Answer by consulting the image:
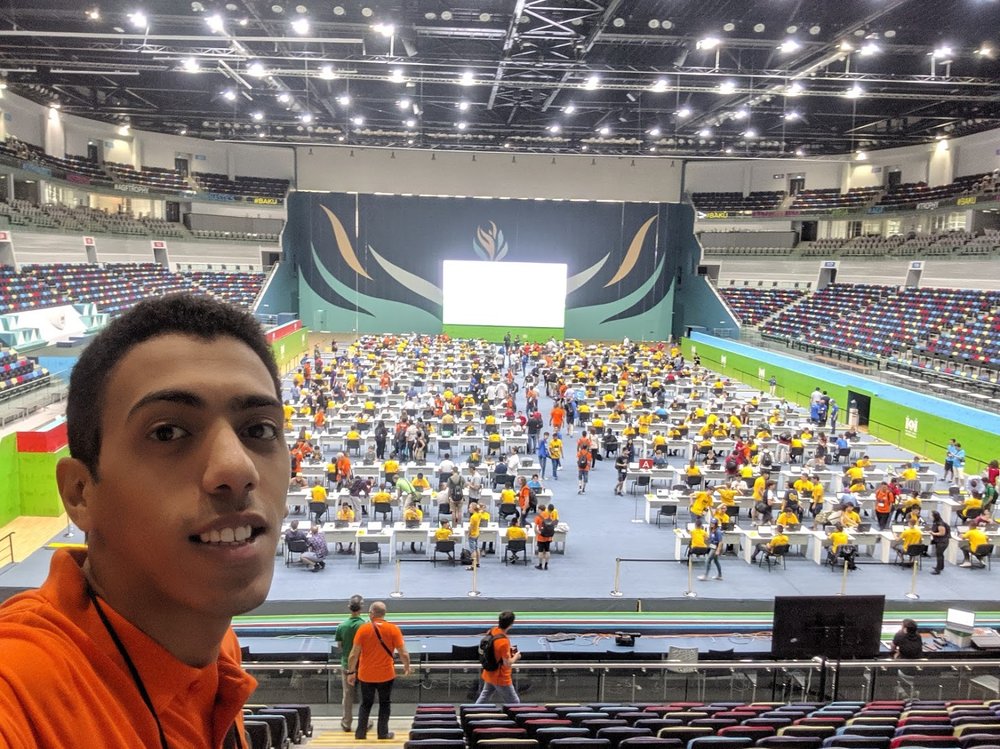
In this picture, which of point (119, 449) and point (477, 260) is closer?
point (119, 449)

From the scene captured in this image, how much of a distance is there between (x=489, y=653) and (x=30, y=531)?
10847 millimetres

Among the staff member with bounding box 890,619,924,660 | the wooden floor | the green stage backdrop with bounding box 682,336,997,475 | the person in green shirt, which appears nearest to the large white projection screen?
the green stage backdrop with bounding box 682,336,997,475

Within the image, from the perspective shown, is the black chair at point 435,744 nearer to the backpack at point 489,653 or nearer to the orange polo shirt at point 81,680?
the backpack at point 489,653

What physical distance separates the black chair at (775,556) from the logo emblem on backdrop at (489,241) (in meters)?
34.3

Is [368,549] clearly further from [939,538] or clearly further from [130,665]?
[130,665]

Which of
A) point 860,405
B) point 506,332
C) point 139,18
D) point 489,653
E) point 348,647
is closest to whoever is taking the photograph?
point 489,653

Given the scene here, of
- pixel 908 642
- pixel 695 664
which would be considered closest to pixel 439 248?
pixel 908 642

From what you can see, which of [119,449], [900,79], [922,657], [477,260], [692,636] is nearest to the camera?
[119,449]

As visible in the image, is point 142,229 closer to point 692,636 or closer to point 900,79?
point 900,79

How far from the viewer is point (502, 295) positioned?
43438mm

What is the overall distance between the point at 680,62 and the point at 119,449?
2472cm

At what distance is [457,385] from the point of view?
1032 inches

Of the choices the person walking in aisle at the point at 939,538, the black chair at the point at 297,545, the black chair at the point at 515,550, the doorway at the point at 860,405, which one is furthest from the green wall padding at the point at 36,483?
the doorway at the point at 860,405

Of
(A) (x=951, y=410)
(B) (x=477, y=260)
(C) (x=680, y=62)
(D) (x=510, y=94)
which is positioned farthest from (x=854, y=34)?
(B) (x=477, y=260)
